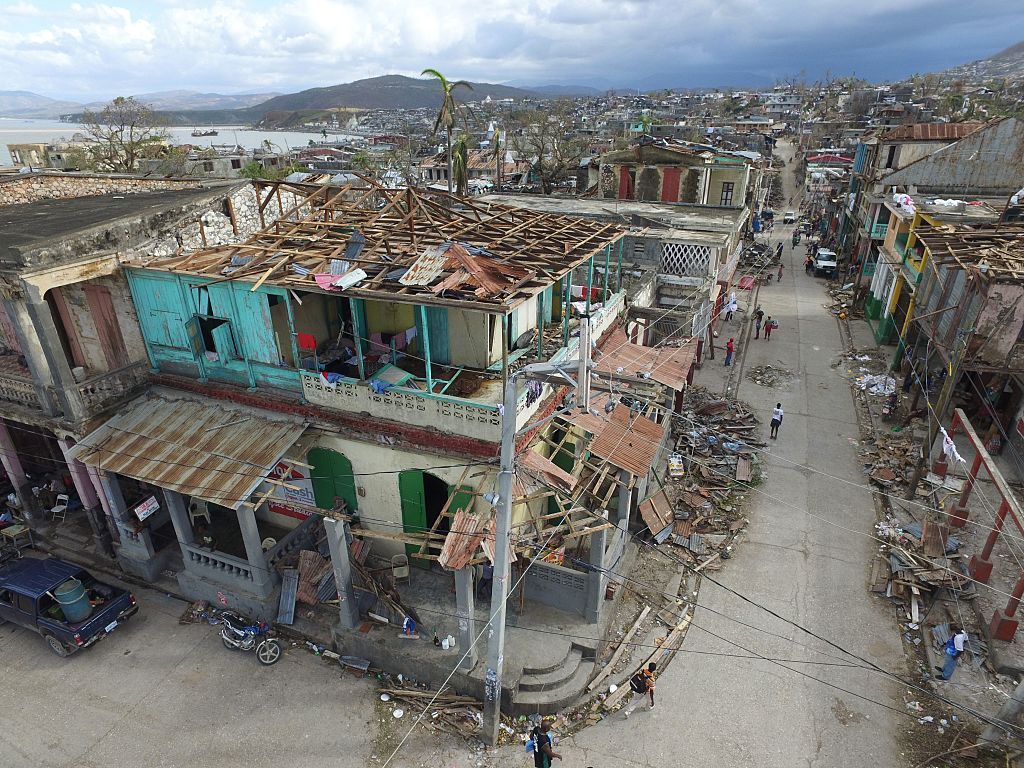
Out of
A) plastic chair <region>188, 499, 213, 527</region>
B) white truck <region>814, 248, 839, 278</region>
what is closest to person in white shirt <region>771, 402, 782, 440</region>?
plastic chair <region>188, 499, 213, 527</region>

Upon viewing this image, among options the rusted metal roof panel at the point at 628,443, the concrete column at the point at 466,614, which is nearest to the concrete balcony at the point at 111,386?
the concrete column at the point at 466,614

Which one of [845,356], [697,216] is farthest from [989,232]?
[697,216]

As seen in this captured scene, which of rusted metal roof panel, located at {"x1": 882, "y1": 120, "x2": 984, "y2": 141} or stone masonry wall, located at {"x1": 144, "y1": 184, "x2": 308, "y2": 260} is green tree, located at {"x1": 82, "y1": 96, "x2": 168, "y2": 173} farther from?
rusted metal roof panel, located at {"x1": 882, "y1": 120, "x2": 984, "y2": 141}

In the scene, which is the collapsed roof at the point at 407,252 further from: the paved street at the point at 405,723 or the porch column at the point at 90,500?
the paved street at the point at 405,723

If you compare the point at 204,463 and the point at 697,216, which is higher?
the point at 697,216

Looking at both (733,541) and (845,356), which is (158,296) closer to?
(733,541)
